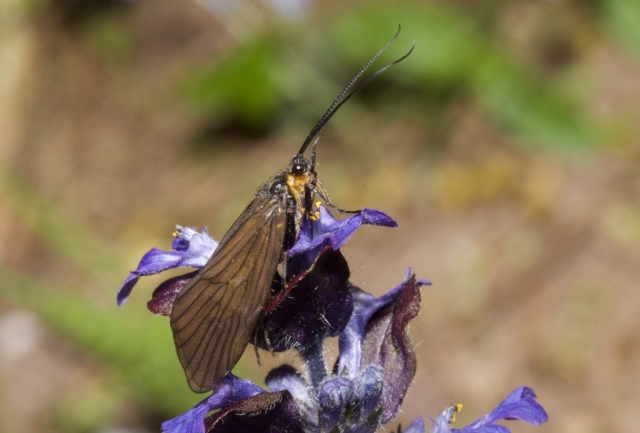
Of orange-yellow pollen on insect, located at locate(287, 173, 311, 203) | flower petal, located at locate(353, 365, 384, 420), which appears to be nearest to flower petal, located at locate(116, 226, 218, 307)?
orange-yellow pollen on insect, located at locate(287, 173, 311, 203)

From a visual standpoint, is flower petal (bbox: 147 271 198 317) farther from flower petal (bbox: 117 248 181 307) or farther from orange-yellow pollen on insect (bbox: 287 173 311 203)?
orange-yellow pollen on insect (bbox: 287 173 311 203)

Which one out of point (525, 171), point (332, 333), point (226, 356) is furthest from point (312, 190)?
point (525, 171)

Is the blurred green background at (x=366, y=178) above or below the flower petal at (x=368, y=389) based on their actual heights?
above

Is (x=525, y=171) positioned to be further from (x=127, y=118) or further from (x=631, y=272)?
(x=127, y=118)

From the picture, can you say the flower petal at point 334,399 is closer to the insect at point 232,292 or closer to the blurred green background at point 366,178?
the insect at point 232,292

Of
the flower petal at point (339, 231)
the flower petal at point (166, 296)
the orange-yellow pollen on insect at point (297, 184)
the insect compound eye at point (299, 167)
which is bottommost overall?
the flower petal at point (339, 231)

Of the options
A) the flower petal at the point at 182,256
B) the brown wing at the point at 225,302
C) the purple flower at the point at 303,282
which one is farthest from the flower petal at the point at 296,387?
the flower petal at the point at 182,256
